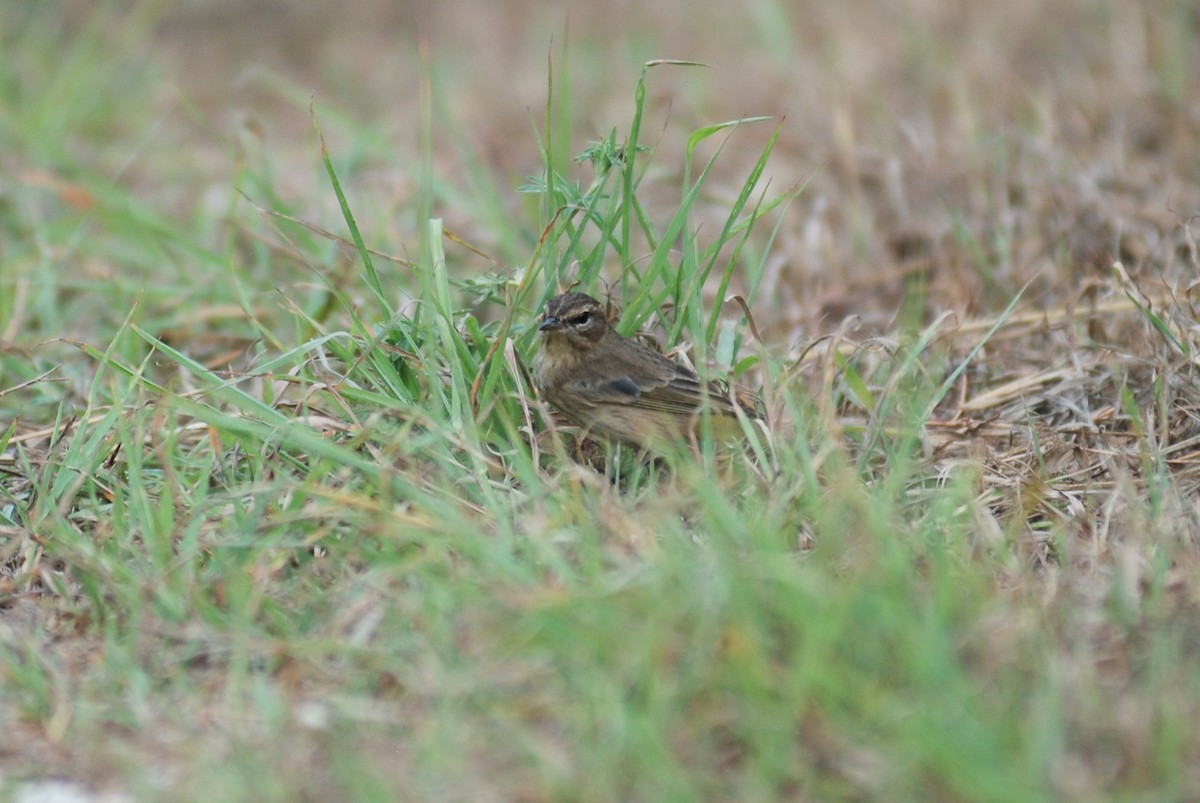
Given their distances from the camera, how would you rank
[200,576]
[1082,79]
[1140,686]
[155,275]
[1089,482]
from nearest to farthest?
[1140,686], [200,576], [1089,482], [155,275], [1082,79]

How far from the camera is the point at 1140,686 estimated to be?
9.06ft

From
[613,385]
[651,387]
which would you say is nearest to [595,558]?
[613,385]

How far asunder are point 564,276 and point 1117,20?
5028 millimetres

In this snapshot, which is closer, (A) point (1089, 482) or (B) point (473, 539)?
(B) point (473, 539)

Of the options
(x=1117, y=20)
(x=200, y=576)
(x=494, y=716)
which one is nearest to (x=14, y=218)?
(x=200, y=576)

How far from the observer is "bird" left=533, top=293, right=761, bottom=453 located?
4.29m

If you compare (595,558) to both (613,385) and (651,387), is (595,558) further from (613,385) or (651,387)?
(651,387)

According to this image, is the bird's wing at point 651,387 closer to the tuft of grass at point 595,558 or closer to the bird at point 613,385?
the bird at point 613,385

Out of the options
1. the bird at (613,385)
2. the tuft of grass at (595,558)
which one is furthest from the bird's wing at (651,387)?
the tuft of grass at (595,558)

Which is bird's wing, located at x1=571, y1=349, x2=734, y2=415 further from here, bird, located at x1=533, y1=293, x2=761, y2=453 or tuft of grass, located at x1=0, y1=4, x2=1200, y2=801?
tuft of grass, located at x1=0, y1=4, x2=1200, y2=801

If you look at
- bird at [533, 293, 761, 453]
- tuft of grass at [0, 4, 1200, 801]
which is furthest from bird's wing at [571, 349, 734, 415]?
tuft of grass at [0, 4, 1200, 801]

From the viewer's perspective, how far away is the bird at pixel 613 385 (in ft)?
14.1

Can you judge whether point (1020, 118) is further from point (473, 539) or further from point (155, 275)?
point (473, 539)

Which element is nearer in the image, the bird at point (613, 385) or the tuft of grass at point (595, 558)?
the tuft of grass at point (595, 558)
